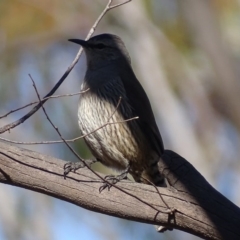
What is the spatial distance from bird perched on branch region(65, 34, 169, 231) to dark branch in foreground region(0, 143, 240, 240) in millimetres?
803

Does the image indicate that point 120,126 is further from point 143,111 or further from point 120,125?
point 143,111

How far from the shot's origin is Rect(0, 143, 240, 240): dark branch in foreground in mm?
3779

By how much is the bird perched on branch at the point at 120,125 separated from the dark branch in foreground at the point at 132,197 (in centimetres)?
80

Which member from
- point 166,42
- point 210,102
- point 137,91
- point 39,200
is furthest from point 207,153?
point 137,91

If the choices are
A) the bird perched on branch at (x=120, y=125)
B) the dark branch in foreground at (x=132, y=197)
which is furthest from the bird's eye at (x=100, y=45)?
the dark branch in foreground at (x=132, y=197)

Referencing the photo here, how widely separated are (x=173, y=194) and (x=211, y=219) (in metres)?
0.27

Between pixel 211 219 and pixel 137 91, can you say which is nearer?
pixel 211 219

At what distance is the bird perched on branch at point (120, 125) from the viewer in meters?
4.98

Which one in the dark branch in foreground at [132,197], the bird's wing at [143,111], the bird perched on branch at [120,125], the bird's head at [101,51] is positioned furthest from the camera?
the bird's head at [101,51]

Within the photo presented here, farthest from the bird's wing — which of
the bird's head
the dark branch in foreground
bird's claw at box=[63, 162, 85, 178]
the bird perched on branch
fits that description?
bird's claw at box=[63, 162, 85, 178]

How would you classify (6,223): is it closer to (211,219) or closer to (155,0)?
(155,0)

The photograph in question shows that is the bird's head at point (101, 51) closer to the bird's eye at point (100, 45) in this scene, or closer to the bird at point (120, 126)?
the bird's eye at point (100, 45)

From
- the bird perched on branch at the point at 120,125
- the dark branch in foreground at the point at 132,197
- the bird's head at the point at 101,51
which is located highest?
the bird's head at the point at 101,51

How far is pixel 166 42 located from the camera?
9883 mm
